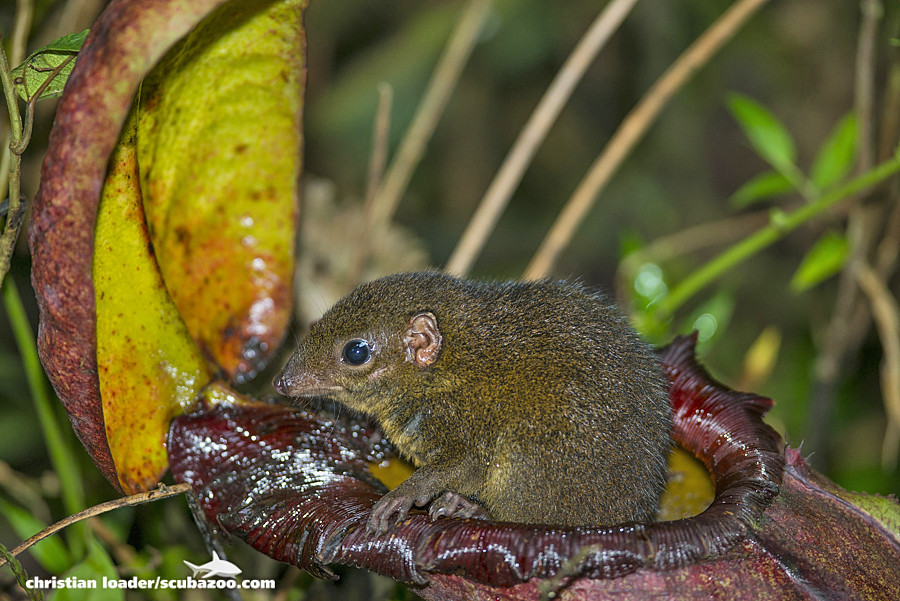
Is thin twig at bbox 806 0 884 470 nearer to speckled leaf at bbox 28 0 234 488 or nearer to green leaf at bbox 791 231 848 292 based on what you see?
green leaf at bbox 791 231 848 292

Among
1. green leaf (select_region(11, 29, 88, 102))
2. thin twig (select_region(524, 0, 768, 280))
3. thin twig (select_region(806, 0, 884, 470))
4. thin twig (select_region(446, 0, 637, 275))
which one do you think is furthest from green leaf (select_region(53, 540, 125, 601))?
thin twig (select_region(806, 0, 884, 470))

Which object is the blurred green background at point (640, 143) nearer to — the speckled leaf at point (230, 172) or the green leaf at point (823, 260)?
the green leaf at point (823, 260)

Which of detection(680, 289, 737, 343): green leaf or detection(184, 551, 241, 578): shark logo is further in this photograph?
detection(680, 289, 737, 343): green leaf

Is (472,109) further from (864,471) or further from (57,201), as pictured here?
(57,201)

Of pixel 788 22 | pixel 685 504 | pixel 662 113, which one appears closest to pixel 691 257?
pixel 662 113

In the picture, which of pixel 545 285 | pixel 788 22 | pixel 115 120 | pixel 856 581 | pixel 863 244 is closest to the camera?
pixel 115 120

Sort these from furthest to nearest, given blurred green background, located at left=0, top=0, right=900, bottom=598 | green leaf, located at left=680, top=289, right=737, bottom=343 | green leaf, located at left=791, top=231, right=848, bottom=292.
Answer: blurred green background, located at left=0, top=0, right=900, bottom=598 < green leaf, located at left=680, top=289, right=737, bottom=343 < green leaf, located at left=791, top=231, right=848, bottom=292

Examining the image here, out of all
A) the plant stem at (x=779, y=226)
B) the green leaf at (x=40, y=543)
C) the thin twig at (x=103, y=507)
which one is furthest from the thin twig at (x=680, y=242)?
the green leaf at (x=40, y=543)
